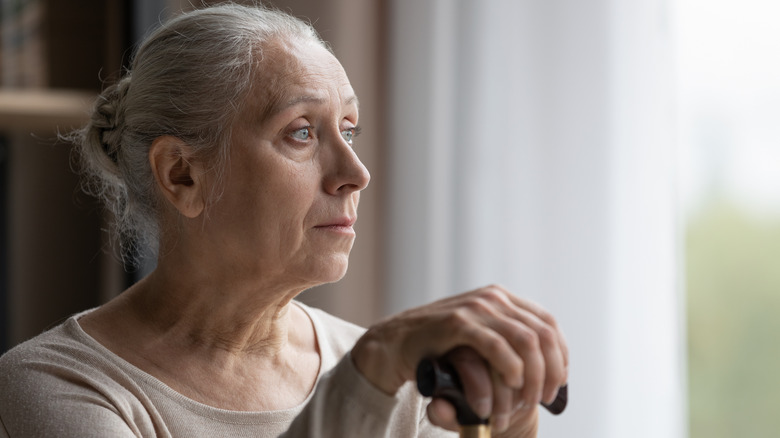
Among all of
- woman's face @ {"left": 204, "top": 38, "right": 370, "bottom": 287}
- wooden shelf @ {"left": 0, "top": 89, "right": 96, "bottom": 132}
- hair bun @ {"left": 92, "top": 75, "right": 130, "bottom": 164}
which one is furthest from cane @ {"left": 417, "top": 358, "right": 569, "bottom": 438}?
wooden shelf @ {"left": 0, "top": 89, "right": 96, "bottom": 132}

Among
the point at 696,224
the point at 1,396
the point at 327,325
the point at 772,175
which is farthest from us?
the point at 696,224

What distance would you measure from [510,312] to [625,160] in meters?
1.06

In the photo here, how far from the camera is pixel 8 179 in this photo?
8.48 feet

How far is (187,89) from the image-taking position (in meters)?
1.16

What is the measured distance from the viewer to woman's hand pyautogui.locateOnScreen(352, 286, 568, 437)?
30.4 inches

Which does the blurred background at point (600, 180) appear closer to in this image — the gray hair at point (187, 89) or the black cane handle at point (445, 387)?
the gray hair at point (187, 89)

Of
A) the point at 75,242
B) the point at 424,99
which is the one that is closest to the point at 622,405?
the point at 424,99

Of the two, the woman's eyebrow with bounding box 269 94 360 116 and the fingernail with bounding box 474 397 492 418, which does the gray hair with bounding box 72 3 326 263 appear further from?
the fingernail with bounding box 474 397 492 418

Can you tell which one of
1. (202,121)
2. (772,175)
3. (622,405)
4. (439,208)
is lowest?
(622,405)

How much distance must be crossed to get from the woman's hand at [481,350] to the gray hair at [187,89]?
0.42 metres

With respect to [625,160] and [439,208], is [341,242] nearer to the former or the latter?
[625,160]

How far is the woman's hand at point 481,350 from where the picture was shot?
0.77 m

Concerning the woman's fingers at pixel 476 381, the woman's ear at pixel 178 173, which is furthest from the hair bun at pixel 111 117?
the woman's fingers at pixel 476 381

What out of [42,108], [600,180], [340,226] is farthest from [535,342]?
[42,108]
